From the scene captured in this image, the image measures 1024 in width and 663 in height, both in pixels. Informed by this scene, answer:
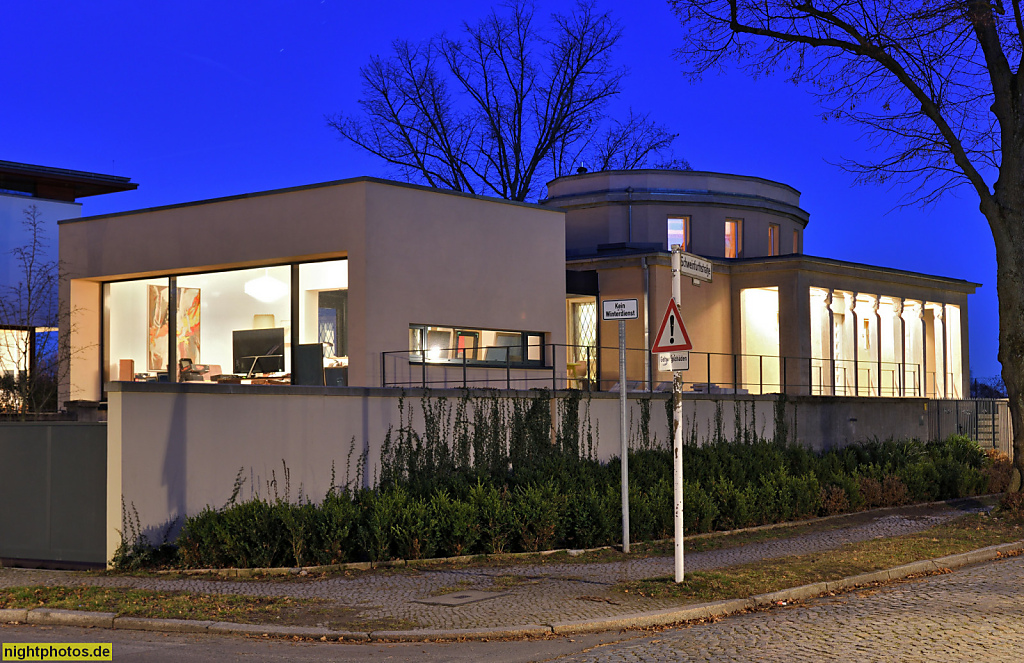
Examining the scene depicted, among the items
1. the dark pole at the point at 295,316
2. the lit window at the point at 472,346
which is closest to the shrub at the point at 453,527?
the lit window at the point at 472,346

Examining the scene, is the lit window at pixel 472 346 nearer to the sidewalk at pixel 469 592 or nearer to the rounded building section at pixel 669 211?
the sidewalk at pixel 469 592

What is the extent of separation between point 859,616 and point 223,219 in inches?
680

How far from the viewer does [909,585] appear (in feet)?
39.5

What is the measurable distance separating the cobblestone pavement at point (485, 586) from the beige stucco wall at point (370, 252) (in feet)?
28.2

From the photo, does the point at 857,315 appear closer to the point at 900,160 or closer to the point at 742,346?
the point at 742,346

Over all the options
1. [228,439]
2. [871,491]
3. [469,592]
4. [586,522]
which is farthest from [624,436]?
[871,491]

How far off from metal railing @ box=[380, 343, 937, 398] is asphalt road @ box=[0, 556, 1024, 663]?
9595 millimetres

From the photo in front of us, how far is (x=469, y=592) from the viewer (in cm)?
1136

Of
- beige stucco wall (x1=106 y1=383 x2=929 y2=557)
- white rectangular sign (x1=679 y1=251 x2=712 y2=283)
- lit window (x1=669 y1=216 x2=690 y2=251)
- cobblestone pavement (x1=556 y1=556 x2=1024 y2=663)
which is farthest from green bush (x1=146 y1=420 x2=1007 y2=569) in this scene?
lit window (x1=669 y1=216 x2=690 y2=251)

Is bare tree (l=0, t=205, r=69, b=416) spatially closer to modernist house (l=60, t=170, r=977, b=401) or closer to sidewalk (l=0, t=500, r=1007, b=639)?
modernist house (l=60, t=170, r=977, b=401)

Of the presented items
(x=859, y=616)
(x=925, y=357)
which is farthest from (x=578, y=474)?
(x=925, y=357)

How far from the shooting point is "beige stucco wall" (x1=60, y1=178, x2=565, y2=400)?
2095 centimetres

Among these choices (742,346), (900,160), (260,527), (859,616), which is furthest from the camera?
(742,346)

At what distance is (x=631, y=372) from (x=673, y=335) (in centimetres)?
1666
